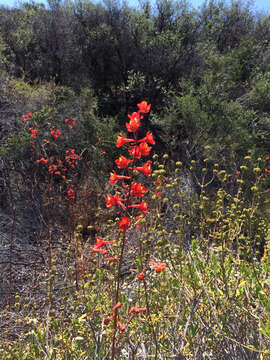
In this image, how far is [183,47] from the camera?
8.37 m

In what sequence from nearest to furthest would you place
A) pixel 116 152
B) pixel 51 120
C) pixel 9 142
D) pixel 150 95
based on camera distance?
pixel 9 142, pixel 51 120, pixel 116 152, pixel 150 95

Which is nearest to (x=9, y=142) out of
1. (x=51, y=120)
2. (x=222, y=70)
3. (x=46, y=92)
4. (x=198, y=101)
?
(x=51, y=120)

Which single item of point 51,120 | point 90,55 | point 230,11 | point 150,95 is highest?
point 230,11

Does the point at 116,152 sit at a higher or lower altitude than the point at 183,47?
lower

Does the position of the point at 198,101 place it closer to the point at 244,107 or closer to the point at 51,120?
the point at 244,107

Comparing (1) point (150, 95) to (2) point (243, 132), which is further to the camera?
(1) point (150, 95)

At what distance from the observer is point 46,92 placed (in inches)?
258

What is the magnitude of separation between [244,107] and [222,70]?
111cm

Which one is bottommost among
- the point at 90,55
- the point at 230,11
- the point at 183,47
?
the point at 90,55

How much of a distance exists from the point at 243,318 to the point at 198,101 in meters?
5.76

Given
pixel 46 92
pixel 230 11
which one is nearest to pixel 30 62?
pixel 46 92

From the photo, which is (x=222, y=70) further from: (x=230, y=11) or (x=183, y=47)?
(x=230, y=11)

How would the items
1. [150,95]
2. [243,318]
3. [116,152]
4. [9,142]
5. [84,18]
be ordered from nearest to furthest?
[243,318] < [9,142] < [116,152] < [150,95] < [84,18]

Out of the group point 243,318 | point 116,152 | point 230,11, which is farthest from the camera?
point 230,11
